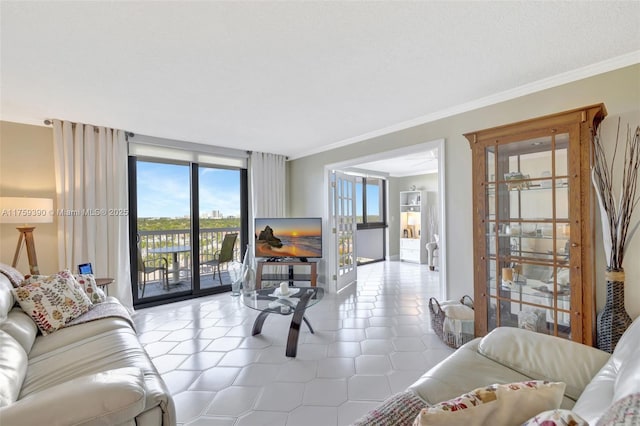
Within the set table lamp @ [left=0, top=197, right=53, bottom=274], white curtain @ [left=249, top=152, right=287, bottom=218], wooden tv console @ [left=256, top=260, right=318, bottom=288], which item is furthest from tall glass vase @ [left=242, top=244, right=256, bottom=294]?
table lamp @ [left=0, top=197, right=53, bottom=274]

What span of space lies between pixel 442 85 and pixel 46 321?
11.7 feet

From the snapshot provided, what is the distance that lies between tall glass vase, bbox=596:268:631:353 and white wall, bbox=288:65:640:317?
21cm

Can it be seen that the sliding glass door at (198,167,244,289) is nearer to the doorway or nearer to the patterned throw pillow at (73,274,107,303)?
the doorway

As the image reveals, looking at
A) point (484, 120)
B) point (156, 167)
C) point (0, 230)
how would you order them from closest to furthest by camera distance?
point (484, 120) → point (0, 230) → point (156, 167)

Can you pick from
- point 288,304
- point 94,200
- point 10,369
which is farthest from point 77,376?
point 94,200

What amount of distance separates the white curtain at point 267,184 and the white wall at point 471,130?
3.29ft

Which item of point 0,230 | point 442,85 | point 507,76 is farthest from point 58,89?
point 507,76

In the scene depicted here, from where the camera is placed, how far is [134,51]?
6.09ft

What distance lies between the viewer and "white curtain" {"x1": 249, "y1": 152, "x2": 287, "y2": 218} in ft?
16.0

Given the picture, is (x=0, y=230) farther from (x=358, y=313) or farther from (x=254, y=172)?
(x=358, y=313)

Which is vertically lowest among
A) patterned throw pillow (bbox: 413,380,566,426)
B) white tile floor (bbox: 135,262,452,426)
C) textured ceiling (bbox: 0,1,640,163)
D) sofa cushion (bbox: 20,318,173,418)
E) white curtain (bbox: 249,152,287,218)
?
white tile floor (bbox: 135,262,452,426)

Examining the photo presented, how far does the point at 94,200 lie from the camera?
3.48m

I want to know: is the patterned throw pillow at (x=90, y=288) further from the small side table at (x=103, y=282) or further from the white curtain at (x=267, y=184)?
the white curtain at (x=267, y=184)

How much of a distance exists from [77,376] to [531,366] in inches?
93.4
